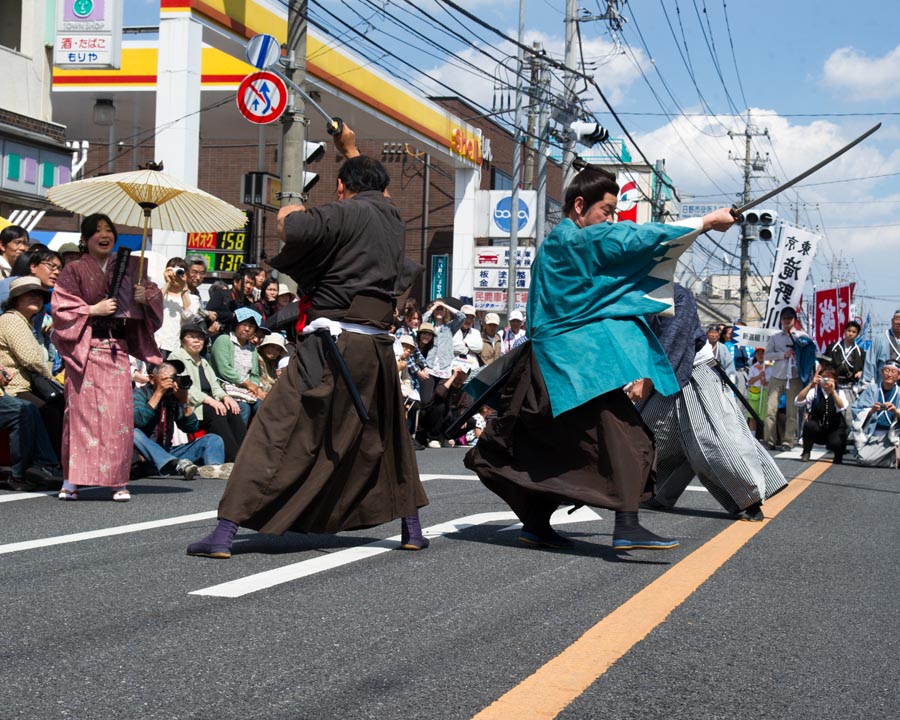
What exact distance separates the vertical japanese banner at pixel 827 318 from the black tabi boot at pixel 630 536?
19.2 meters

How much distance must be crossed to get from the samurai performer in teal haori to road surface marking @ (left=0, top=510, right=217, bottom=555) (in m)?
1.79

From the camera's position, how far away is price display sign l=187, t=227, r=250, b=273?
2650 centimetres

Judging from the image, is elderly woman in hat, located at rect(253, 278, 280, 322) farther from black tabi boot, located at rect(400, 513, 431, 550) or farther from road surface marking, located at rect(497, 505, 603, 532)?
black tabi boot, located at rect(400, 513, 431, 550)

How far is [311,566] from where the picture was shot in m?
4.90

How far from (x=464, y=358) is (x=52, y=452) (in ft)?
25.6

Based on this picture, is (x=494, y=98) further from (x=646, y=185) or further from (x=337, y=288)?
(x=646, y=185)

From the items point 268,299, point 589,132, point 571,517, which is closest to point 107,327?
point 571,517

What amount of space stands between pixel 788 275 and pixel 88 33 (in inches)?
536

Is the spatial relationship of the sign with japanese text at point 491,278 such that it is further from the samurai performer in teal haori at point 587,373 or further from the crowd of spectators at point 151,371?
the samurai performer in teal haori at point 587,373

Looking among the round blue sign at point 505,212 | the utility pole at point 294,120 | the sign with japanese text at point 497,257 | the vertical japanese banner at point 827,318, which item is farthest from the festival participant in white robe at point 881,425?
the round blue sign at point 505,212

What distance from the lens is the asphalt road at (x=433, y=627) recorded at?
9.95 ft

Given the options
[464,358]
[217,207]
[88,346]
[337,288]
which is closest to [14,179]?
[464,358]

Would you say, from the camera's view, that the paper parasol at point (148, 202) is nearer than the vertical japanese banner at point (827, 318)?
Yes

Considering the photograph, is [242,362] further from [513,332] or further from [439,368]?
[513,332]
